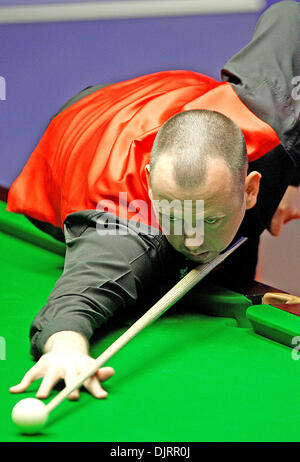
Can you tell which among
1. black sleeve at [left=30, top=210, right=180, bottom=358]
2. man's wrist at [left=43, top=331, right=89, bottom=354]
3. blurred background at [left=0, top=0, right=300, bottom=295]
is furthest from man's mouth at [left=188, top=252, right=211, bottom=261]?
blurred background at [left=0, top=0, right=300, bottom=295]

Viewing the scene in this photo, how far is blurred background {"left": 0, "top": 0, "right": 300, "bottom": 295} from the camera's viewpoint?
13.3 feet

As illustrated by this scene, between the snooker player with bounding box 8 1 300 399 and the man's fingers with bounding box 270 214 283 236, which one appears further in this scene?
the man's fingers with bounding box 270 214 283 236

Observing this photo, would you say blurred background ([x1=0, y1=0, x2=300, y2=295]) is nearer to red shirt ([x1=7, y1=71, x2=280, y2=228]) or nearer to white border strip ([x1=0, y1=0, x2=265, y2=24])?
white border strip ([x1=0, y1=0, x2=265, y2=24])

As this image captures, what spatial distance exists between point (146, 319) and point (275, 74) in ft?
4.21

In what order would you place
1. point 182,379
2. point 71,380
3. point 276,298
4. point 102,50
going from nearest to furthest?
point 71,380
point 182,379
point 276,298
point 102,50

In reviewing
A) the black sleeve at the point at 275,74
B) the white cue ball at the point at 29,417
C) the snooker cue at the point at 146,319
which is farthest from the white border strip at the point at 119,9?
the white cue ball at the point at 29,417

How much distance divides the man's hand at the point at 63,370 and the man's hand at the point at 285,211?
1.31 m

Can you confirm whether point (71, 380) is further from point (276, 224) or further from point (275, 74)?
point (275, 74)

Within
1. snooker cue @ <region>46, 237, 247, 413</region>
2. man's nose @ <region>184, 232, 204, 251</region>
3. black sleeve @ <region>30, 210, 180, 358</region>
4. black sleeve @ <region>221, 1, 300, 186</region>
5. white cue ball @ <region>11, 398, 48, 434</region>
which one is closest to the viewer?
white cue ball @ <region>11, 398, 48, 434</region>

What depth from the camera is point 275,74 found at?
9.15 feet

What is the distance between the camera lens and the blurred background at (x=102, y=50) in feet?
13.3

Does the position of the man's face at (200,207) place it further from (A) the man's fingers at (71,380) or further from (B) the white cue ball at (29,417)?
(B) the white cue ball at (29,417)

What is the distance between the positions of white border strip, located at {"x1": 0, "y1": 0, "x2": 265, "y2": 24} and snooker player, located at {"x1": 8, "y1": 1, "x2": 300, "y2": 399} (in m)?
0.95

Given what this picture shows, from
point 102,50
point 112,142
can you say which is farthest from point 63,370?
point 102,50
